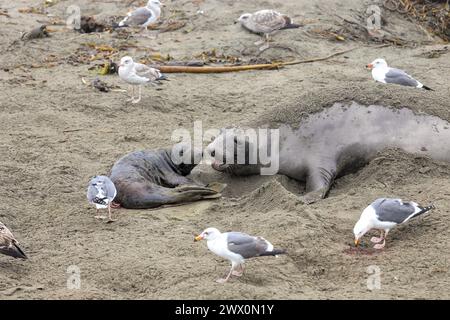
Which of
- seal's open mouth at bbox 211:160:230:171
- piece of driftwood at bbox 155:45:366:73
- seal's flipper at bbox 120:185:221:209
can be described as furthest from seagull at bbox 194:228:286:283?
piece of driftwood at bbox 155:45:366:73

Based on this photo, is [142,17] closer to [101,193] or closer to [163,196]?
[163,196]

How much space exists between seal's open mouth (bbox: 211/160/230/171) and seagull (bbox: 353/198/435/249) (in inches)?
86.7

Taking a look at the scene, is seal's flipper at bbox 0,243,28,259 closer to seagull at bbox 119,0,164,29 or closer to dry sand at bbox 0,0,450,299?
dry sand at bbox 0,0,450,299

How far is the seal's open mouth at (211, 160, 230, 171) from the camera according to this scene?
7208 millimetres

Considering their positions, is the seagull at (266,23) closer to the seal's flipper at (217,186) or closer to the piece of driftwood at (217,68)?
the piece of driftwood at (217,68)

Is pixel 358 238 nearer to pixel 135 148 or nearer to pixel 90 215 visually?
pixel 90 215

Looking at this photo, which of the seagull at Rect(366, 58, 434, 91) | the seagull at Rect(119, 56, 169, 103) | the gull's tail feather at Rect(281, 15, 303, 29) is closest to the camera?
the seagull at Rect(366, 58, 434, 91)

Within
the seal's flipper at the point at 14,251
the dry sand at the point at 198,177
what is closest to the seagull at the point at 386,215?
the dry sand at the point at 198,177

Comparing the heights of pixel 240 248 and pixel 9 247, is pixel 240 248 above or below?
above

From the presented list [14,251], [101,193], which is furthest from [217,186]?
[14,251]

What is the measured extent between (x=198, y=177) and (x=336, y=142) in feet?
4.23

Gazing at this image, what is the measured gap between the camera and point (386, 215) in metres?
5.12

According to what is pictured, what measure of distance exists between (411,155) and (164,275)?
293cm

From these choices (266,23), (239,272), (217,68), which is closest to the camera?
(239,272)
